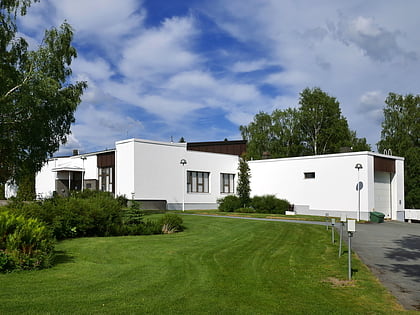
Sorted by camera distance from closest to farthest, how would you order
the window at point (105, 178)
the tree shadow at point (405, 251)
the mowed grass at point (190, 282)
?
the mowed grass at point (190, 282)
the tree shadow at point (405, 251)
the window at point (105, 178)

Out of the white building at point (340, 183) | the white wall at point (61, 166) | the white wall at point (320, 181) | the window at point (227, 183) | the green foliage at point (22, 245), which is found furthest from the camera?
the window at point (227, 183)

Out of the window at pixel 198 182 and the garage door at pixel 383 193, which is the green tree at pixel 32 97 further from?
the garage door at pixel 383 193

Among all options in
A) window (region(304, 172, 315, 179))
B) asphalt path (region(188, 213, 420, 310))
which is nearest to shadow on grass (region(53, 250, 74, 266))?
asphalt path (region(188, 213, 420, 310))

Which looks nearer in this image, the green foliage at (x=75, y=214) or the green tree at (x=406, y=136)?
the green foliage at (x=75, y=214)

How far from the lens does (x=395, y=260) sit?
35.0 feet

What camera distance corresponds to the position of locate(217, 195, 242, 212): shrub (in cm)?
2997

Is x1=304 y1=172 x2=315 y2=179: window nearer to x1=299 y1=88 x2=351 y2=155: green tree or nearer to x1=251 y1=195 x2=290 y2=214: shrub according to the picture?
x1=251 y1=195 x2=290 y2=214: shrub

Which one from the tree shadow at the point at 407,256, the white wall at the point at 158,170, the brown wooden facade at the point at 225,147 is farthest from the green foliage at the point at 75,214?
the brown wooden facade at the point at 225,147

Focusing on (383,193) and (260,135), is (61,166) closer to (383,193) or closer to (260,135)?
(260,135)

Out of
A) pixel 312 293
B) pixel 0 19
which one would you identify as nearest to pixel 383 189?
pixel 312 293

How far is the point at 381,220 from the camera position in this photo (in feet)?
80.9

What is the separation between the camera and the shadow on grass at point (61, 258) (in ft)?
29.2

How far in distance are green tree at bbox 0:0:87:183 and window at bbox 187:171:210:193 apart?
1206cm

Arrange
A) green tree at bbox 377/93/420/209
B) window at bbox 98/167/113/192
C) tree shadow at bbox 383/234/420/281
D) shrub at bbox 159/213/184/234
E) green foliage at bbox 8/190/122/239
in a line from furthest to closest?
green tree at bbox 377/93/420/209
window at bbox 98/167/113/192
shrub at bbox 159/213/184/234
green foliage at bbox 8/190/122/239
tree shadow at bbox 383/234/420/281
